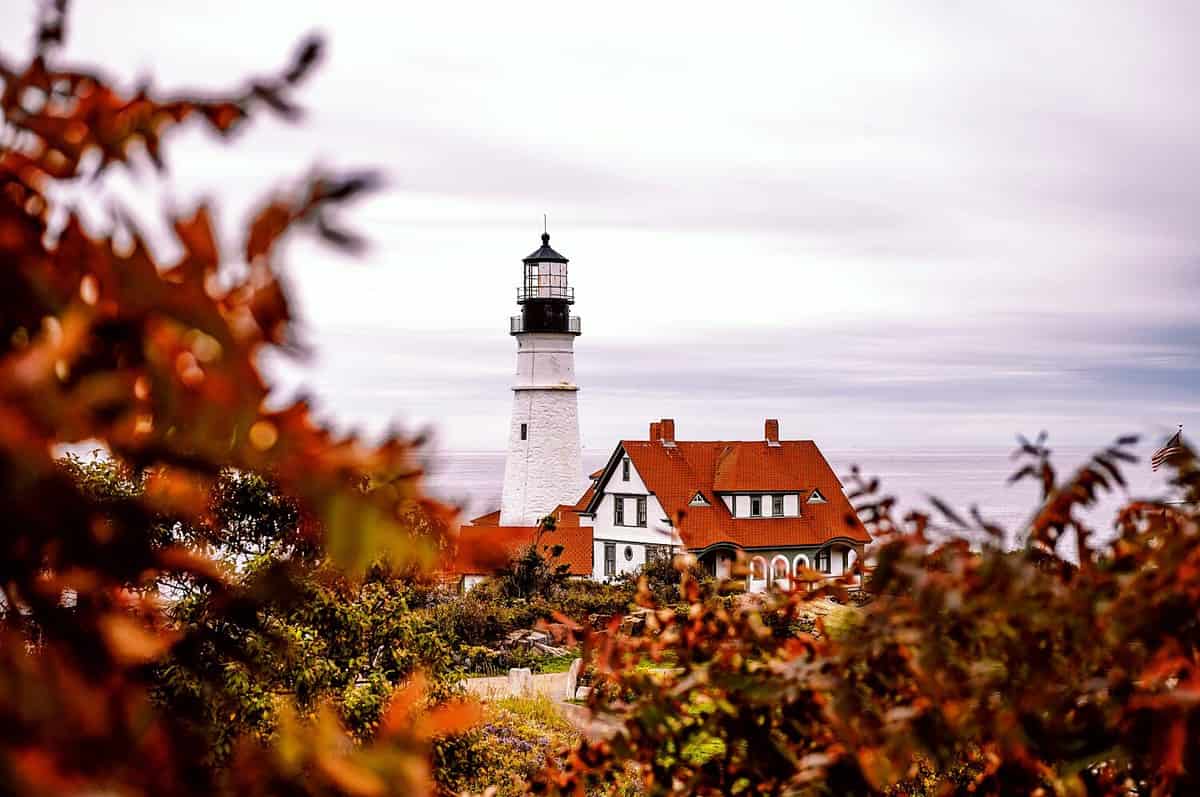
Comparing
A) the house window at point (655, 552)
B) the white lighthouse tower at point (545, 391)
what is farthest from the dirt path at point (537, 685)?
the white lighthouse tower at point (545, 391)

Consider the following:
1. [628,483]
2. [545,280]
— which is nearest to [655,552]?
[628,483]

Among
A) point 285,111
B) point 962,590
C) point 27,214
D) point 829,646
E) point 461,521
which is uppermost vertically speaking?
point 285,111

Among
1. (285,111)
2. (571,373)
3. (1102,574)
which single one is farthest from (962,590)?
(571,373)

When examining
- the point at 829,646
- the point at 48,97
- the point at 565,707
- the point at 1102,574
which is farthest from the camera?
the point at 565,707

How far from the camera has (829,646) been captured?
8.44 ft

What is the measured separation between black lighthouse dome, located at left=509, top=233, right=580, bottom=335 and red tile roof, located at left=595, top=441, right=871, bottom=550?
7145 millimetres

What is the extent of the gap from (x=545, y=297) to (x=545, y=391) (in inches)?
159

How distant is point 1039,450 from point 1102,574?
28 centimetres

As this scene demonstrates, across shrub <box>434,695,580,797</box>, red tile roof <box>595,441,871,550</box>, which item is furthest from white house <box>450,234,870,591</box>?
shrub <box>434,695,580,797</box>

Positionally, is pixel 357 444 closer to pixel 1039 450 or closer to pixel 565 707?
pixel 1039 450

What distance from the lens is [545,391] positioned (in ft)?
163

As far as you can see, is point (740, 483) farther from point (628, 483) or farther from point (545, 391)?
point (545, 391)

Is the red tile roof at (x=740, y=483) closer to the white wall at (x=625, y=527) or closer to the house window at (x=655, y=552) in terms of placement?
the white wall at (x=625, y=527)

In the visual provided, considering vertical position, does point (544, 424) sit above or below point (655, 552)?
above
